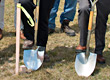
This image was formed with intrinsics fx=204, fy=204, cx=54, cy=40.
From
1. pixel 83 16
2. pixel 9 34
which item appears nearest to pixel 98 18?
pixel 83 16

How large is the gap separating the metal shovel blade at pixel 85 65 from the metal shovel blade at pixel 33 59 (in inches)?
19.9

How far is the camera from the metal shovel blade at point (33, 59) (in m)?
2.76

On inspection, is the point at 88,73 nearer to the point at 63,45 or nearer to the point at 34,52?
the point at 34,52

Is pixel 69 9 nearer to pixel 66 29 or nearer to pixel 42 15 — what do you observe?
pixel 66 29

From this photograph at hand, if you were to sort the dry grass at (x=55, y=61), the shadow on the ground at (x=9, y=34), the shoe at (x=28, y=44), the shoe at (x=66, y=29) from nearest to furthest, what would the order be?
the dry grass at (x=55, y=61)
the shoe at (x=28, y=44)
the shadow on the ground at (x=9, y=34)
the shoe at (x=66, y=29)

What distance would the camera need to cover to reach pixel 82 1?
2926mm

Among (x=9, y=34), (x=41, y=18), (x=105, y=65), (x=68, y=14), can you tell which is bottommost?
(x=105, y=65)

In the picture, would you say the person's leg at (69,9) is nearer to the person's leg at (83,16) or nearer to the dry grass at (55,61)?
the dry grass at (55,61)

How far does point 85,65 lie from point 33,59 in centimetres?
72

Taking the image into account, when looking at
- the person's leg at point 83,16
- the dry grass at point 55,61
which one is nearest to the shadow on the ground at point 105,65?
the dry grass at point 55,61

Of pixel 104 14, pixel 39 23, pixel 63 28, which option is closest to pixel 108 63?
pixel 104 14

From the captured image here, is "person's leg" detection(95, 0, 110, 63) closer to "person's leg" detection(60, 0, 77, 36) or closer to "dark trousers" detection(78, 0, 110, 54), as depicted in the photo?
"dark trousers" detection(78, 0, 110, 54)

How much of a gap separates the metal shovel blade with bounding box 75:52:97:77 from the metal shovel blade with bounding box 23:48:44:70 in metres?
0.51

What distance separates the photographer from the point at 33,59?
281cm
